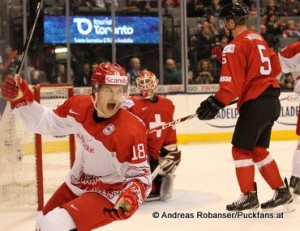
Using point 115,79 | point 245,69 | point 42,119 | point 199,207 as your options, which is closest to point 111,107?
point 115,79

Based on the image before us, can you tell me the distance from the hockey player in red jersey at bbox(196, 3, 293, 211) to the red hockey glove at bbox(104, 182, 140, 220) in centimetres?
149

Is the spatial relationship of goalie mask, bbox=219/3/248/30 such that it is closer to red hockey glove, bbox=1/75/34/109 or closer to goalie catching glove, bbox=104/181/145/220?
red hockey glove, bbox=1/75/34/109

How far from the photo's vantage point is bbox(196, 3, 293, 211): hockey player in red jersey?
138 inches

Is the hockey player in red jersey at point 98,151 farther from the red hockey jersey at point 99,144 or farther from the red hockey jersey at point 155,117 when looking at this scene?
the red hockey jersey at point 155,117

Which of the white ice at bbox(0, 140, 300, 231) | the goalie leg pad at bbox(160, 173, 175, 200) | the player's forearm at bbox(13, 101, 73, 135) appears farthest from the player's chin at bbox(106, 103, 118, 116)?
the goalie leg pad at bbox(160, 173, 175, 200)

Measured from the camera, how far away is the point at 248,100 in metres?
3.64

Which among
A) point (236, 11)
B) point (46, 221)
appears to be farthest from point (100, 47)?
point (46, 221)

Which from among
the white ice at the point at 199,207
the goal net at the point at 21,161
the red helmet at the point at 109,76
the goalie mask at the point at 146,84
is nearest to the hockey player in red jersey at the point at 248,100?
the white ice at the point at 199,207

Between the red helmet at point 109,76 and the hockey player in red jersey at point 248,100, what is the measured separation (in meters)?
1.29

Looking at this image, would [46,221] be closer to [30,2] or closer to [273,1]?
[30,2]

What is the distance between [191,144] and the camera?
324 inches

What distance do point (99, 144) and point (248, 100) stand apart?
1.54m

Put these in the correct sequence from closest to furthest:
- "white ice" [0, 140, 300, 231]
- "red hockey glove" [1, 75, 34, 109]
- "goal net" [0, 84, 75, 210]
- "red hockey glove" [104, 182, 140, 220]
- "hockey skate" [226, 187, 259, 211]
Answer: "red hockey glove" [104, 182, 140, 220], "red hockey glove" [1, 75, 34, 109], "white ice" [0, 140, 300, 231], "hockey skate" [226, 187, 259, 211], "goal net" [0, 84, 75, 210]

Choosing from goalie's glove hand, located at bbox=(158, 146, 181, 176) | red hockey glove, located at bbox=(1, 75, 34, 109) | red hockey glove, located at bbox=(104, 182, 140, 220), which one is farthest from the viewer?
goalie's glove hand, located at bbox=(158, 146, 181, 176)
